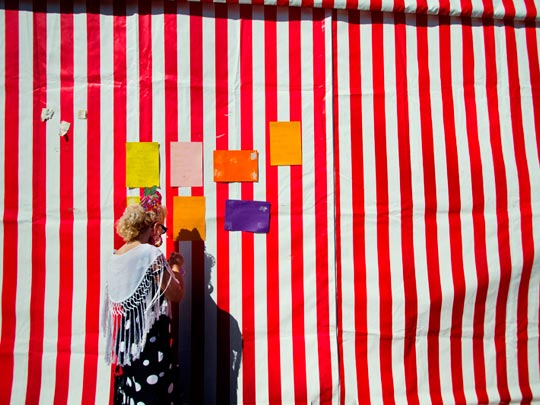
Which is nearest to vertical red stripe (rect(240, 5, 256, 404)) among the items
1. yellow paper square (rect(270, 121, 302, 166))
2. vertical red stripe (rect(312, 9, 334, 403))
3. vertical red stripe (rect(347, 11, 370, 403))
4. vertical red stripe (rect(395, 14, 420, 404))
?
yellow paper square (rect(270, 121, 302, 166))

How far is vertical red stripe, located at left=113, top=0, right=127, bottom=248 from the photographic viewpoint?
269 centimetres

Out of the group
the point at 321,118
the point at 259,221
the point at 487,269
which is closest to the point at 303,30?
the point at 321,118

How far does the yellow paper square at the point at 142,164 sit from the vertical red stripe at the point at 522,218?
2.27m

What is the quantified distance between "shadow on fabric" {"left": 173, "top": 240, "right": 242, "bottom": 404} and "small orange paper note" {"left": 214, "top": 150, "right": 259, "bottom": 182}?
0.43 metres

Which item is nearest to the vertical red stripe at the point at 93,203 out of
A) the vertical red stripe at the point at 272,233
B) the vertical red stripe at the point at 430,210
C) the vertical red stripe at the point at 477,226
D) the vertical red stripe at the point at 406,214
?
the vertical red stripe at the point at 272,233

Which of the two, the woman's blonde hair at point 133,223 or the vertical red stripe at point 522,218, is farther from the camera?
the vertical red stripe at point 522,218

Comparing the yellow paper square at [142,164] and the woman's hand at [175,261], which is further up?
the yellow paper square at [142,164]

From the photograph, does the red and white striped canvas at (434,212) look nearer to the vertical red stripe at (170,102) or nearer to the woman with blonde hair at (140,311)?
the vertical red stripe at (170,102)

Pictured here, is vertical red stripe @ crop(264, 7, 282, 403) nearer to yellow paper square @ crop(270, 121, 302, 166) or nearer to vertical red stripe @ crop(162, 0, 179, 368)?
yellow paper square @ crop(270, 121, 302, 166)

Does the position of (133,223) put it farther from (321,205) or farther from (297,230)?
(321,205)

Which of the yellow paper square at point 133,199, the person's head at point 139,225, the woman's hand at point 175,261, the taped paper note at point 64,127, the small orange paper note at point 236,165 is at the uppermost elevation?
the taped paper note at point 64,127

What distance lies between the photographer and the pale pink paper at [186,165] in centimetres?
272

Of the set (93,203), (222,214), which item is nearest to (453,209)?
(222,214)

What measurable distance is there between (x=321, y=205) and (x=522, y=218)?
130cm
